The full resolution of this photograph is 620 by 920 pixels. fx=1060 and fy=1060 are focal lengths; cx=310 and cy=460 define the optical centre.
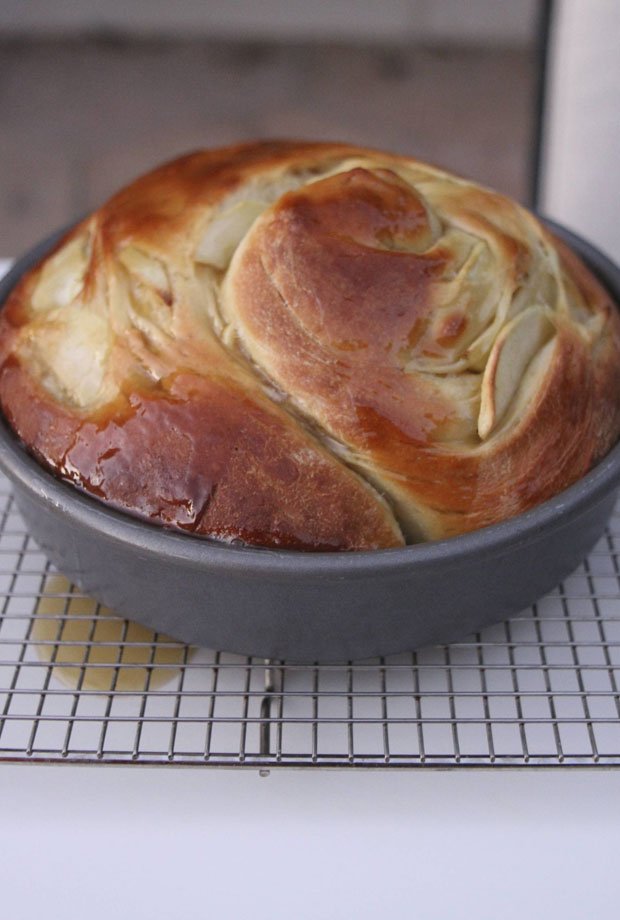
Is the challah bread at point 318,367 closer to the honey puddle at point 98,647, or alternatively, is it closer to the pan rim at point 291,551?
the pan rim at point 291,551

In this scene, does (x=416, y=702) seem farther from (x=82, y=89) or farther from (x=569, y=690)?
(x=82, y=89)

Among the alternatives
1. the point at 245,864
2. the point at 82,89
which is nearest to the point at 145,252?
the point at 245,864

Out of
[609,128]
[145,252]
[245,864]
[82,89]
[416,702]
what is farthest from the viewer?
[82,89]

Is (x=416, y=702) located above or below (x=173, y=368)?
below

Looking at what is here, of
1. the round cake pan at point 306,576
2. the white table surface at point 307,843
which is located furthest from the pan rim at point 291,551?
the white table surface at point 307,843

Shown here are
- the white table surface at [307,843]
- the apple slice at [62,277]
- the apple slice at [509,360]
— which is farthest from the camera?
the apple slice at [62,277]

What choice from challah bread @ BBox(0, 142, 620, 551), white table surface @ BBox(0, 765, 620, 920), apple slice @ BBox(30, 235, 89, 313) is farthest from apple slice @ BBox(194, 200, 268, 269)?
white table surface @ BBox(0, 765, 620, 920)

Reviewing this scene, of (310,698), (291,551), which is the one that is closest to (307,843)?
(310,698)
